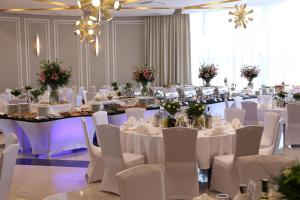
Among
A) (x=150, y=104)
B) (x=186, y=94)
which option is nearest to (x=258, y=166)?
(x=150, y=104)

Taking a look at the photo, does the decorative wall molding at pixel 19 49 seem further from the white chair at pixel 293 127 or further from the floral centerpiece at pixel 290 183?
the floral centerpiece at pixel 290 183

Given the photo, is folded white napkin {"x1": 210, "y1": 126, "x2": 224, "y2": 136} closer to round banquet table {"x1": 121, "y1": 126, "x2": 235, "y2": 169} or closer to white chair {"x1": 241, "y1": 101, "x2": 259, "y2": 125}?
round banquet table {"x1": 121, "y1": 126, "x2": 235, "y2": 169}

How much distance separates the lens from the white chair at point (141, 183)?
2.87 meters

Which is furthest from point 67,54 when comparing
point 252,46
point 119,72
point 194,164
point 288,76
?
point 194,164

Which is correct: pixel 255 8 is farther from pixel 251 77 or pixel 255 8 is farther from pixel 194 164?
pixel 194 164

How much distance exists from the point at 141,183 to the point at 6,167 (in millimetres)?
1169

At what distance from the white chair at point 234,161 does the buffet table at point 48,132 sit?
319cm

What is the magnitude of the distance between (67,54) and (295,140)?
951 cm

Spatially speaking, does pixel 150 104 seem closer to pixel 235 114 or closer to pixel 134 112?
pixel 134 112

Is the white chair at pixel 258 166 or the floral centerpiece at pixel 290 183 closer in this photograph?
the floral centerpiece at pixel 290 183

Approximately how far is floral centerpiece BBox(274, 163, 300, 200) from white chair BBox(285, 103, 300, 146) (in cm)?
575

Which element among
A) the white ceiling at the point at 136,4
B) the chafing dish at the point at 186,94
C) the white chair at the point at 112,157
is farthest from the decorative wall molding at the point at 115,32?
the white chair at the point at 112,157

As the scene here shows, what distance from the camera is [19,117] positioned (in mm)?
7305

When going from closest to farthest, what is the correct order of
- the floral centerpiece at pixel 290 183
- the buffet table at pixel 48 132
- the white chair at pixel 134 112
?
the floral centerpiece at pixel 290 183
the white chair at pixel 134 112
the buffet table at pixel 48 132
